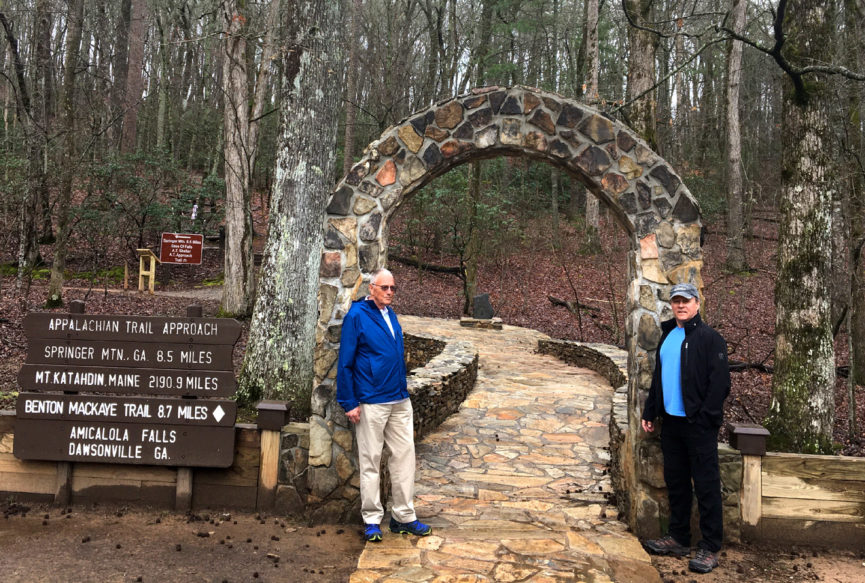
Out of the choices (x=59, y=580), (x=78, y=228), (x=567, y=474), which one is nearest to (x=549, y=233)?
(x=78, y=228)

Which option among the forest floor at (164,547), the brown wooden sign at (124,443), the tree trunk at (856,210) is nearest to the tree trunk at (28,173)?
the brown wooden sign at (124,443)

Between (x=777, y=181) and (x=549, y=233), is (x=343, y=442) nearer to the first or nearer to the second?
(x=549, y=233)

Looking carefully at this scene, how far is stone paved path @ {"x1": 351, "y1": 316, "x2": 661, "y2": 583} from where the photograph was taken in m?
4.34

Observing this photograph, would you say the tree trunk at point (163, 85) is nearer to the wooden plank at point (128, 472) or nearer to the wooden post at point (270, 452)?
the wooden plank at point (128, 472)

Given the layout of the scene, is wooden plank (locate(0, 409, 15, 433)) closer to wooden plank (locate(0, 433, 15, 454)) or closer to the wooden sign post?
wooden plank (locate(0, 433, 15, 454))

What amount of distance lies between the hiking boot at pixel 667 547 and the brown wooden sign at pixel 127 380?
3.47 metres

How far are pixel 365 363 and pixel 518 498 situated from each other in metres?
2.22

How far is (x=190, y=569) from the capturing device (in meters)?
4.23

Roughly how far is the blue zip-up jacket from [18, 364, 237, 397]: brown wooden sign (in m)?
1.20

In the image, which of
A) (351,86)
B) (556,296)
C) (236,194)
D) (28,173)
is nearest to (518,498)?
(236,194)

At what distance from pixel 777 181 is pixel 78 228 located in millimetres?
27131

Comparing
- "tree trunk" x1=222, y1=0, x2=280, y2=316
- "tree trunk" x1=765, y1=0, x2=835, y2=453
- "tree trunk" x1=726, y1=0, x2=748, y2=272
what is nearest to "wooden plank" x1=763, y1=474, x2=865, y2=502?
"tree trunk" x1=765, y1=0, x2=835, y2=453

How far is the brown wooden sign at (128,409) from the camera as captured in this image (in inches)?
209

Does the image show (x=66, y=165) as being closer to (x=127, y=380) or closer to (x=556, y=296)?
(x=127, y=380)
